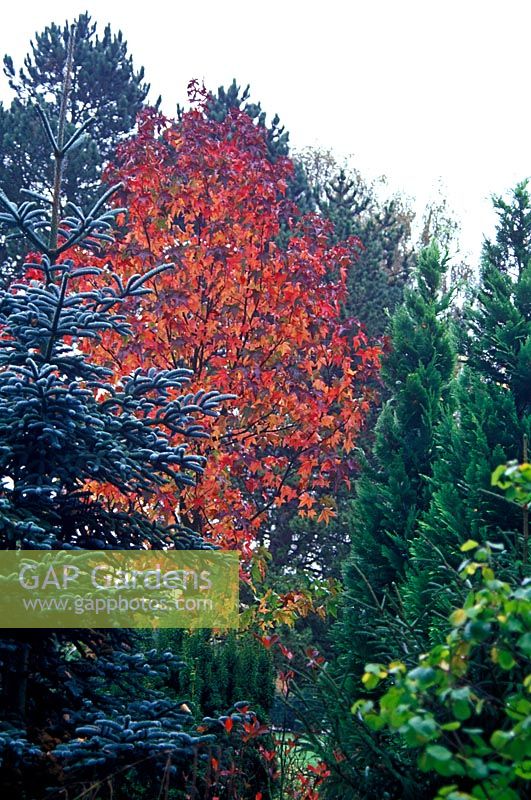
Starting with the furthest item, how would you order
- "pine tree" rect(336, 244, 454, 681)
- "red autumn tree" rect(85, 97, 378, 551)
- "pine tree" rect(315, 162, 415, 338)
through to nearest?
"pine tree" rect(315, 162, 415, 338)
"red autumn tree" rect(85, 97, 378, 551)
"pine tree" rect(336, 244, 454, 681)

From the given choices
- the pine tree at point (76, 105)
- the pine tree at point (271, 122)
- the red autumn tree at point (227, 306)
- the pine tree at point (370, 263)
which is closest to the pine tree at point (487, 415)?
the red autumn tree at point (227, 306)

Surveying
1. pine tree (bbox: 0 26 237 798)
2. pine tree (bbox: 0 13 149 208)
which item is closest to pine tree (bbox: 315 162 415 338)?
pine tree (bbox: 0 13 149 208)

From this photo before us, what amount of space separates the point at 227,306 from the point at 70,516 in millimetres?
3867

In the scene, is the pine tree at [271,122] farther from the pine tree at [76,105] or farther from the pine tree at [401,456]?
the pine tree at [401,456]

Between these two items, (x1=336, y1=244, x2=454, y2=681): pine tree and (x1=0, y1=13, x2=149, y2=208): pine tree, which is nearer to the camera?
(x1=336, y1=244, x2=454, y2=681): pine tree

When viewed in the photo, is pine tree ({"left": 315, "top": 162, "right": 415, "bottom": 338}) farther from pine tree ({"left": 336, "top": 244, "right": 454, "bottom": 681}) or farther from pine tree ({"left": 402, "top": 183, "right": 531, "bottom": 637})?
pine tree ({"left": 402, "top": 183, "right": 531, "bottom": 637})

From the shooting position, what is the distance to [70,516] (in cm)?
479

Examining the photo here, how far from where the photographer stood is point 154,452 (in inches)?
178

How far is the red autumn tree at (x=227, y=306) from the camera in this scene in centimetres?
794

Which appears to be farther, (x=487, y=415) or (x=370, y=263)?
(x=370, y=263)

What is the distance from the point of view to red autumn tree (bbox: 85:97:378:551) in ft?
26.0

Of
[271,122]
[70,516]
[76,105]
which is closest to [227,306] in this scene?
[70,516]

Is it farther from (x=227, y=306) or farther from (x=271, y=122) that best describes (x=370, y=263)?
(x=227, y=306)

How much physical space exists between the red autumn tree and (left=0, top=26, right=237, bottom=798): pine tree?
9.29ft
